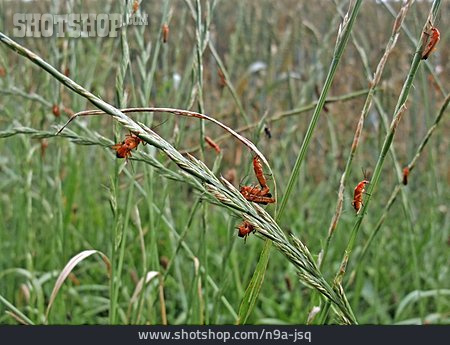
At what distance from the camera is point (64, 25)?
1.32 m

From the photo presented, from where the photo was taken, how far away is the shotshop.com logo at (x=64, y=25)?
4.33 ft

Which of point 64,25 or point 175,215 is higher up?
point 64,25

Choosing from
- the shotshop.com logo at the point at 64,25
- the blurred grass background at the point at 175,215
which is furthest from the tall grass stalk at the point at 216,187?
the shotshop.com logo at the point at 64,25

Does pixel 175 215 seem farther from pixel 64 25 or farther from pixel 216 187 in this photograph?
pixel 216 187

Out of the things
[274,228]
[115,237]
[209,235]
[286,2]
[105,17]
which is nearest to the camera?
[274,228]
